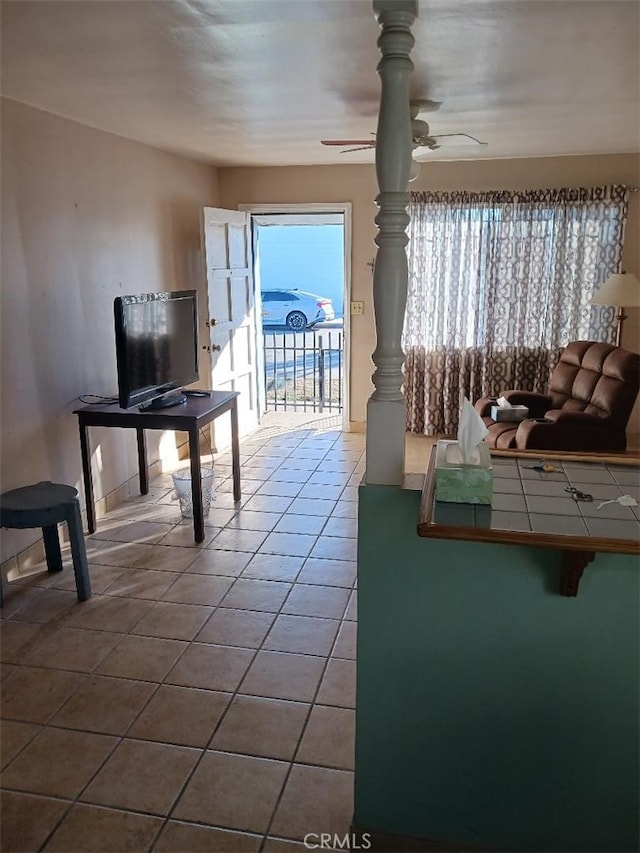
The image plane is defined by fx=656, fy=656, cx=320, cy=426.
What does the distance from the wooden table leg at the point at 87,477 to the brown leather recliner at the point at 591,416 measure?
7.89 ft

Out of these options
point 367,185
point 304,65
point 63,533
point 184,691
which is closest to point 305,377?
point 367,185

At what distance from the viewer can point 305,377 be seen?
818 centimetres

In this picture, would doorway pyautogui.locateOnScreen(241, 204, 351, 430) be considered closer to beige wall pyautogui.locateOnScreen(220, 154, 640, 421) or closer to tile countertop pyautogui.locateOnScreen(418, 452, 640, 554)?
beige wall pyautogui.locateOnScreen(220, 154, 640, 421)

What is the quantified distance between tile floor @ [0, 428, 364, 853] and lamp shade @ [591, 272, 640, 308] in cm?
265

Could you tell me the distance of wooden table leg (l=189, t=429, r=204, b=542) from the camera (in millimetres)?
3691

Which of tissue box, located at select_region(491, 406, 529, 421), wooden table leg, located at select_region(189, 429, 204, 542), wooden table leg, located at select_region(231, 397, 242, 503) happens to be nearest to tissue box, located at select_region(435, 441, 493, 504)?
wooden table leg, located at select_region(189, 429, 204, 542)

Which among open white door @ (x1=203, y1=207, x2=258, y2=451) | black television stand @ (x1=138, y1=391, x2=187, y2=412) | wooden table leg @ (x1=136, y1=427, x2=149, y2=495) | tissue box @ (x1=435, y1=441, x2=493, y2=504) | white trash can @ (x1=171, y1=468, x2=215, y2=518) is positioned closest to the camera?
tissue box @ (x1=435, y1=441, x2=493, y2=504)

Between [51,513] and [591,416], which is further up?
[591,416]

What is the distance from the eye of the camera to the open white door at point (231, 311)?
5262 millimetres

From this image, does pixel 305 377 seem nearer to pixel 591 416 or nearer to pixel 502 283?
pixel 502 283

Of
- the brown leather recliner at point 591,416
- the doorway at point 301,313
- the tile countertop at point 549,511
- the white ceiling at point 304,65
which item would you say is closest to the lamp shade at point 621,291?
the brown leather recliner at point 591,416

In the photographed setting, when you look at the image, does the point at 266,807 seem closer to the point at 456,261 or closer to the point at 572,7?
the point at 572,7

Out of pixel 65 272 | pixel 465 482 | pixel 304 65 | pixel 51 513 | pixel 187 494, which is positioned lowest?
pixel 187 494

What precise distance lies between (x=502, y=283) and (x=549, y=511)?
4.33 metres
